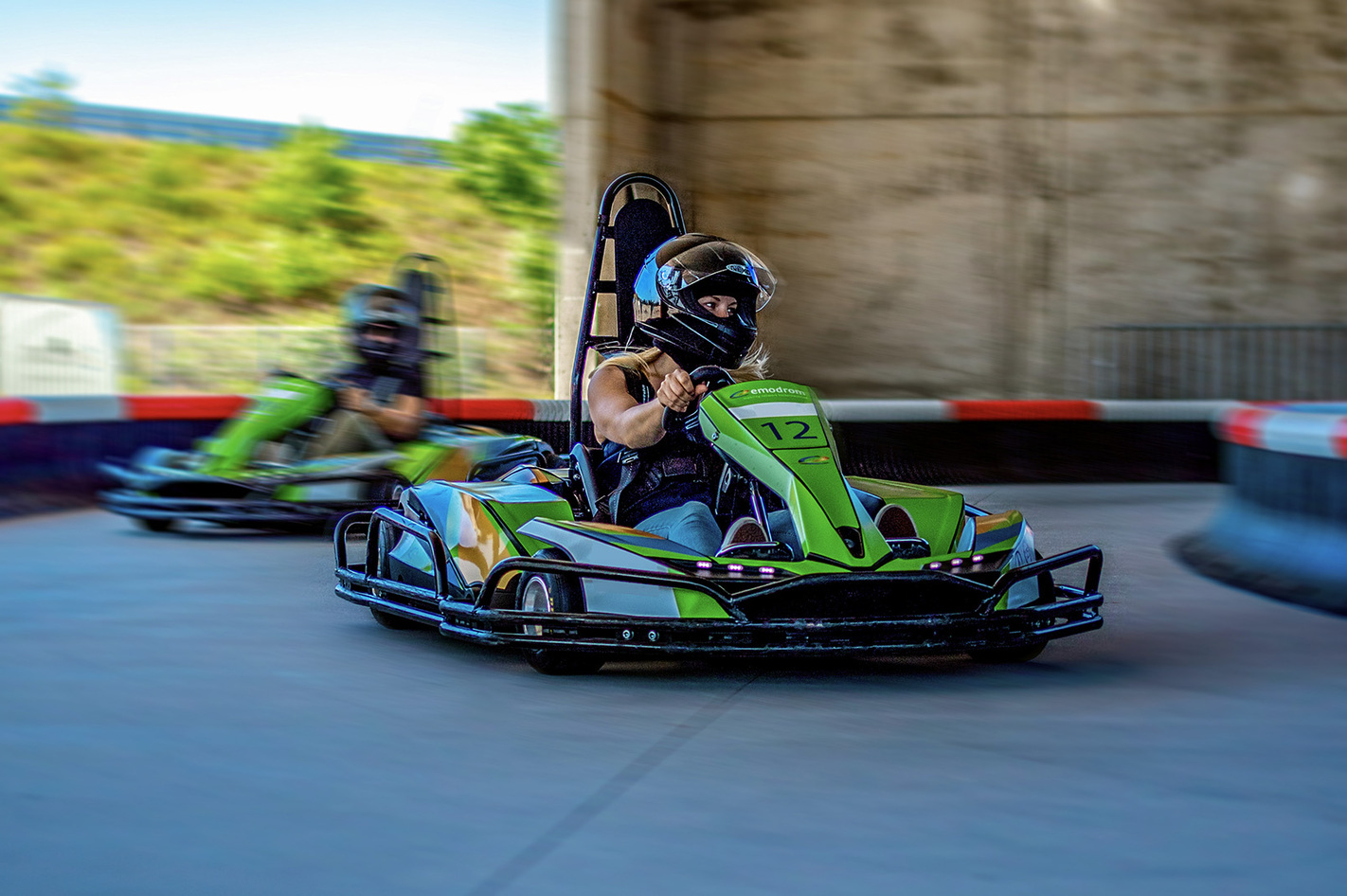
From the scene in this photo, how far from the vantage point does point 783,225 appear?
531 inches

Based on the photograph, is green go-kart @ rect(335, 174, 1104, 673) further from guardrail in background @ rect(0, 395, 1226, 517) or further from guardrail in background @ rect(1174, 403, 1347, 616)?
guardrail in background @ rect(0, 395, 1226, 517)

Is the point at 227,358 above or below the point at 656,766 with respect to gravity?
above

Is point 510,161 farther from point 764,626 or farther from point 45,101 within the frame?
point 764,626

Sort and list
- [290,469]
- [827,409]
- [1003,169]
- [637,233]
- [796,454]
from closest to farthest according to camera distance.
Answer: [796,454] → [637,233] → [290,469] → [827,409] → [1003,169]

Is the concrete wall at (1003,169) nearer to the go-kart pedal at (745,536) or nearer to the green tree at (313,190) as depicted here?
the go-kart pedal at (745,536)

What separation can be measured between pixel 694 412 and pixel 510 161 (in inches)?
875

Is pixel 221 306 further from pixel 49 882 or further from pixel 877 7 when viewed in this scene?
pixel 49 882

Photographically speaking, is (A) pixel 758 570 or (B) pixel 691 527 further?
(B) pixel 691 527

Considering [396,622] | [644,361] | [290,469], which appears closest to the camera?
[644,361]

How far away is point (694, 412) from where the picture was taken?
4.49 metres

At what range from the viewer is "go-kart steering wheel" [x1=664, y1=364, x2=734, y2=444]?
4.45m

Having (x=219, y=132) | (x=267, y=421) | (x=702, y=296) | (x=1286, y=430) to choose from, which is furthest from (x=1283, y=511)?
(x=219, y=132)

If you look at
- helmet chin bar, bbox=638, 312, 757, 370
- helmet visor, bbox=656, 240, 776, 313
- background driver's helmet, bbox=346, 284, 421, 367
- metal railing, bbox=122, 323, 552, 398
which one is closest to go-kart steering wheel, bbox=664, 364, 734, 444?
helmet chin bar, bbox=638, 312, 757, 370

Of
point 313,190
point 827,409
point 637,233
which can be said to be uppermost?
point 313,190
